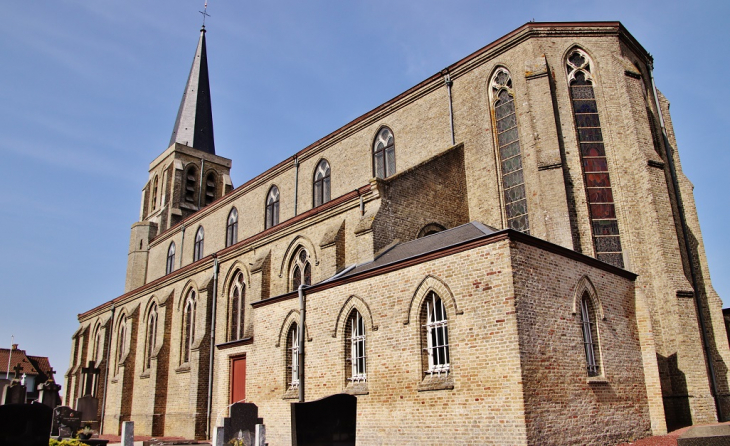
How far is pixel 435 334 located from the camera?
454 inches

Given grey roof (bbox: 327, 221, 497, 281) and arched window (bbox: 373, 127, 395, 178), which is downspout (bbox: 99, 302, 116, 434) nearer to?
arched window (bbox: 373, 127, 395, 178)

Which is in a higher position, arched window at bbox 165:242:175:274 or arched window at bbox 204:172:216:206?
arched window at bbox 204:172:216:206

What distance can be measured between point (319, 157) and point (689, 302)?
1531cm

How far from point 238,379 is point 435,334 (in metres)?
9.41

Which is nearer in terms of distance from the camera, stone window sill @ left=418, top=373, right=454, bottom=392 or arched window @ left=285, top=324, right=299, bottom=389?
stone window sill @ left=418, top=373, right=454, bottom=392

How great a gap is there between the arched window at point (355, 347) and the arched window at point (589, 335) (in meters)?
4.67

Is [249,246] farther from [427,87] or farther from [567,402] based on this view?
[567,402]

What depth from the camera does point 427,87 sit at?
20625 mm

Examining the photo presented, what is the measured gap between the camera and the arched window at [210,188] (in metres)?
39.0

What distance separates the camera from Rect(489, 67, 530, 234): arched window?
17.1 metres

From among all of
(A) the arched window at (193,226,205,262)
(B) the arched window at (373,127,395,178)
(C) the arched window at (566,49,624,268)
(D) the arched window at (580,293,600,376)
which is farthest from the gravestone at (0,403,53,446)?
(A) the arched window at (193,226,205,262)

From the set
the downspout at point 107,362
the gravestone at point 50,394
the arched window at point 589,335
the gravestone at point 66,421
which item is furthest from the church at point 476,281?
the gravestone at point 50,394

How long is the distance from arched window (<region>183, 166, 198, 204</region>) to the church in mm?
10614

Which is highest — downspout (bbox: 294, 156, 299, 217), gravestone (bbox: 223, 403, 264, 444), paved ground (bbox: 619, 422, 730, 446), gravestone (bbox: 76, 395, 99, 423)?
downspout (bbox: 294, 156, 299, 217)
